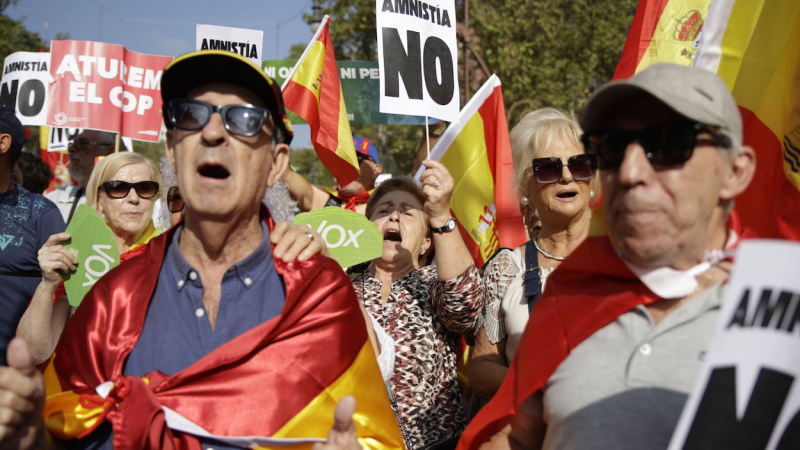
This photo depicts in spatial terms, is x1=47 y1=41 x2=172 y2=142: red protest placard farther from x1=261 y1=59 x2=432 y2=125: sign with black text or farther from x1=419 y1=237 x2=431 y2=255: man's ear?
x1=419 y1=237 x2=431 y2=255: man's ear

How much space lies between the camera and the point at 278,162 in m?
2.33

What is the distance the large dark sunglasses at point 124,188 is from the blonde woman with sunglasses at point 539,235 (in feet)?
7.00

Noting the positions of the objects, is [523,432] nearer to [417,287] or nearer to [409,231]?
[417,287]

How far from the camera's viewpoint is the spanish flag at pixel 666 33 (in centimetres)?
373

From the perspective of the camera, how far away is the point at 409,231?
12.5 ft

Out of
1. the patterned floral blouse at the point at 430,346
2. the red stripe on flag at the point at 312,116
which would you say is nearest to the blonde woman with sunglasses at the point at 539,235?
the patterned floral blouse at the point at 430,346

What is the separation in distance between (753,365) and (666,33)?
2894 millimetres

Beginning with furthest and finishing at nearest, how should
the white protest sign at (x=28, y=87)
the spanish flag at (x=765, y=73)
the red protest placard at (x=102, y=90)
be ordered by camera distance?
the white protest sign at (x=28, y=87) < the red protest placard at (x=102, y=90) < the spanish flag at (x=765, y=73)

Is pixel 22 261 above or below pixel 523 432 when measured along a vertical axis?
below

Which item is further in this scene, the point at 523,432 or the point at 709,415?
the point at 523,432

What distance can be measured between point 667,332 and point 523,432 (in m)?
0.57

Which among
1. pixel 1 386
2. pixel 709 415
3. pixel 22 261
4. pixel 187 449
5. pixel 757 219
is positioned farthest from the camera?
pixel 22 261

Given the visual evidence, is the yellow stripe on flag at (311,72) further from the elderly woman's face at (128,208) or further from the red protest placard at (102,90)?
the elderly woman's face at (128,208)

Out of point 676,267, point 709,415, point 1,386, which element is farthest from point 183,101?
point 709,415
